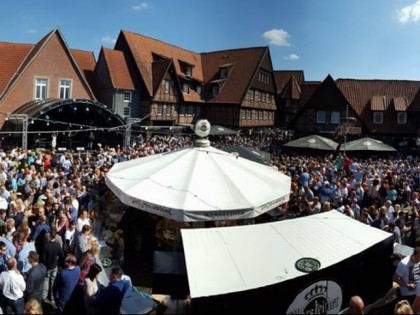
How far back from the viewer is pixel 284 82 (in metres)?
54.8

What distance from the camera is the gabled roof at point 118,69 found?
3497 centimetres

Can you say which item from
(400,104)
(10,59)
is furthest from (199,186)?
(400,104)

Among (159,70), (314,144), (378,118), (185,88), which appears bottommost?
(314,144)

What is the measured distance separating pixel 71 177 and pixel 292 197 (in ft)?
26.5

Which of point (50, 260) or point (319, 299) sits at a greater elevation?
point (319, 299)

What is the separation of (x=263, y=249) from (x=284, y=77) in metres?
51.8

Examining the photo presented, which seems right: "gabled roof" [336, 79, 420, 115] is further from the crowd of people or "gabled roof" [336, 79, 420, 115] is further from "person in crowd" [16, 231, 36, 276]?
"person in crowd" [16, 231, 36, 276]

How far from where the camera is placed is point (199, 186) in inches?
372

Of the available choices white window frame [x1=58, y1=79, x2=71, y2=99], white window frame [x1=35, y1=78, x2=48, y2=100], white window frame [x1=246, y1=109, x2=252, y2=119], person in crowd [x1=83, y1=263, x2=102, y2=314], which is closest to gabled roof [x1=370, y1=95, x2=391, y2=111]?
white window frame [x1=246, y1=109, x2=252, y2=119]

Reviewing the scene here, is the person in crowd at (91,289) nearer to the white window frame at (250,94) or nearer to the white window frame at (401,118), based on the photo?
the white window frame at (401,118)

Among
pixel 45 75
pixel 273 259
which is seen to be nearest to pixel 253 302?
pixel 273 259

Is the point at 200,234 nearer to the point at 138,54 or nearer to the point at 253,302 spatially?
the point at 253,302

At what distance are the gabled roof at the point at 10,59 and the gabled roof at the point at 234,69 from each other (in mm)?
18381

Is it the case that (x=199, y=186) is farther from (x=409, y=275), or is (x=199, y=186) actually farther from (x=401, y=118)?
(x=401, y=118)
